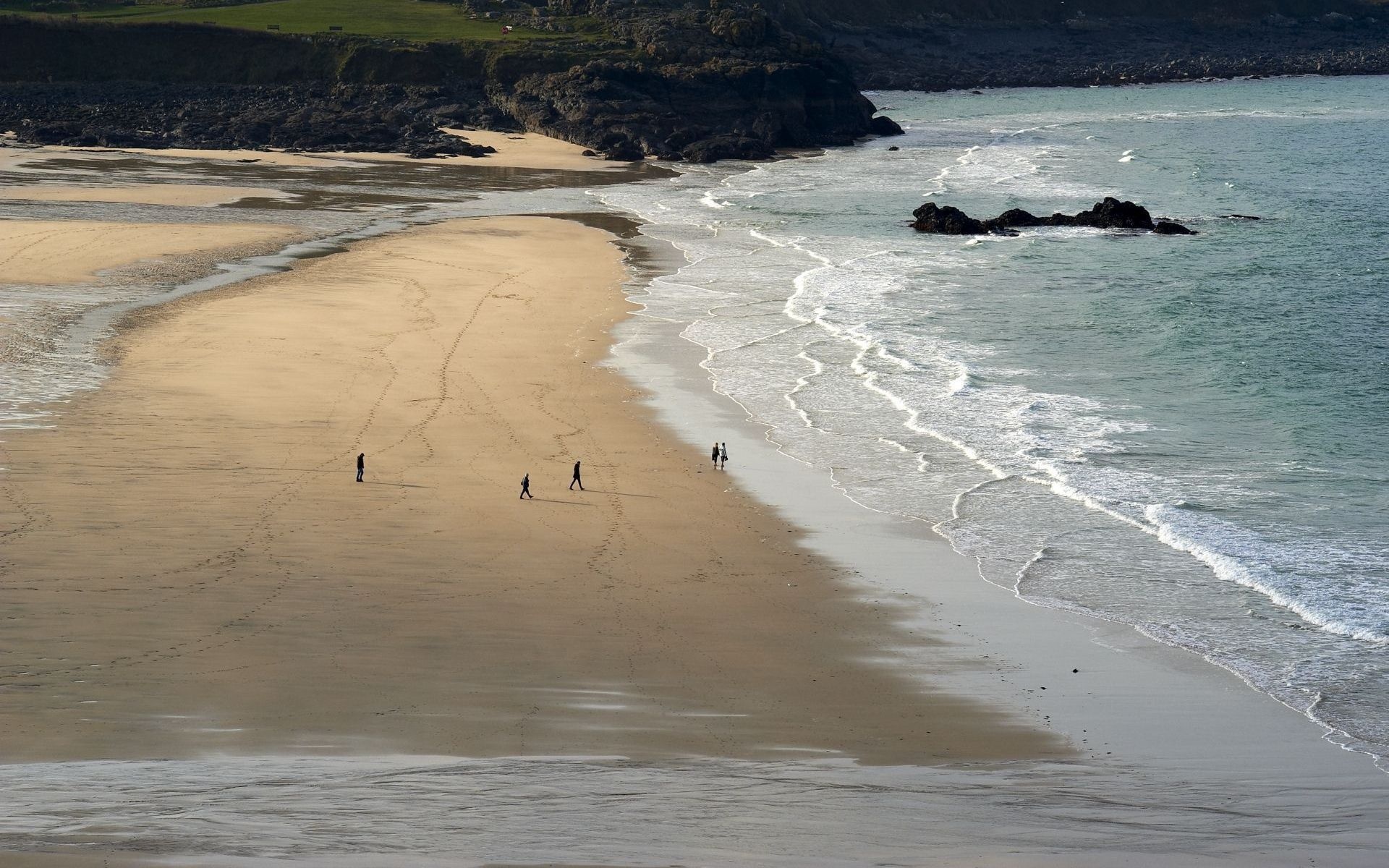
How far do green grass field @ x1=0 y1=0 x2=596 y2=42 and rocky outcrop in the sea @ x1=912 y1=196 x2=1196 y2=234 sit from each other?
41.2 m

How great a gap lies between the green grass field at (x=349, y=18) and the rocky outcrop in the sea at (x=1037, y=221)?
41.2m

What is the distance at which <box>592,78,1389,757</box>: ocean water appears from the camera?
17.2 m

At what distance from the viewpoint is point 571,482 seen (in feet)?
69.0

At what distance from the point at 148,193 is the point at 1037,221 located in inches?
1306

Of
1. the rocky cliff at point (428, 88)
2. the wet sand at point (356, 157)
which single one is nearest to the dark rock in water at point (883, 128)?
the rocky cliff at point (428, 88)

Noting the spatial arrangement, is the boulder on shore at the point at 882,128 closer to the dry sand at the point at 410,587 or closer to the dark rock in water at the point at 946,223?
the dark rock in water at the point at 946,223

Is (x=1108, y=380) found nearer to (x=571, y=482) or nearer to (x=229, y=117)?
(x=571, y=482)

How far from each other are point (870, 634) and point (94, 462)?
1208 centimetres

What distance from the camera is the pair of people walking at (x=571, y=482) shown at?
792 inches

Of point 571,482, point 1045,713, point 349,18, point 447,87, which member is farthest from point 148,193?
Answer: point 1045,713

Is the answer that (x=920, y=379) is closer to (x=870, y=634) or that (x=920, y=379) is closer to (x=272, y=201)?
(x=870, y=634)

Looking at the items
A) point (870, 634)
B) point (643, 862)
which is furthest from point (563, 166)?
point (643, 862)

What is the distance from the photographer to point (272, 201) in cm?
5156

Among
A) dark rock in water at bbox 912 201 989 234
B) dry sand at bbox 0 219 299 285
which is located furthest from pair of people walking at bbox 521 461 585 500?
dark rock in water at bbox 912 201 989 234
